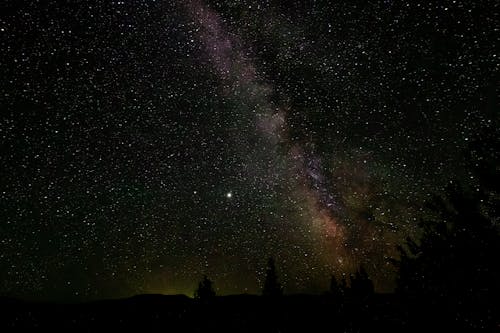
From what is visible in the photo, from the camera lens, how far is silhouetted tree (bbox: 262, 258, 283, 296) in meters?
39.5

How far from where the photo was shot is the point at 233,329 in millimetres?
25891

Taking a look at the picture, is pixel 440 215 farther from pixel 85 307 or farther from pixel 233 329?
pixel 85 307

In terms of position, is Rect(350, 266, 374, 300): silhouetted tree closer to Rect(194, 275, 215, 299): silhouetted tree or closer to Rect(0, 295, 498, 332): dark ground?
Rect(0, 295, 498, 332): dark ground

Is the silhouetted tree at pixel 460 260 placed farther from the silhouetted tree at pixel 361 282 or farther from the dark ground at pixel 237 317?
the silhouetted tree at pixel 361 282

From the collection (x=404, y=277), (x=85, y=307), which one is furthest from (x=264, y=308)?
(x=404, y=277)

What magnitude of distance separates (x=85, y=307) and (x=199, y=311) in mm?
19787

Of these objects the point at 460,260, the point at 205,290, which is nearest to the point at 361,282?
the point at 205,290

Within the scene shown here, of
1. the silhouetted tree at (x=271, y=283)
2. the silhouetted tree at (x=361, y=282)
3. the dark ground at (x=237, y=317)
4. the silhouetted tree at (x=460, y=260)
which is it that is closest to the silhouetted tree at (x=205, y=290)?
the dark ground at (x=237, y=317)

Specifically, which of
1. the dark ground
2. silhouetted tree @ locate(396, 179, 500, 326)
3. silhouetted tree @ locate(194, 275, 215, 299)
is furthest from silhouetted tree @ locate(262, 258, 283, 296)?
silhouetted tree @ locate(396, 179, 500, 326)

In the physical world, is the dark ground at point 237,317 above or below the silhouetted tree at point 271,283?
below

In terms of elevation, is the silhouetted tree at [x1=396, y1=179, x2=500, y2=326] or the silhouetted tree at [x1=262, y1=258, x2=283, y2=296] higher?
the silhouetted tree at [x1=262, y1=258, x2=283, y2=296]

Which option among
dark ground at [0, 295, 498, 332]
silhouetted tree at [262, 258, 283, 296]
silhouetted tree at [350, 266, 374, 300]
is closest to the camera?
dark ground at [0, 295, 498, 332]

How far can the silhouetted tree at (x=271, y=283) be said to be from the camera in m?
39.5

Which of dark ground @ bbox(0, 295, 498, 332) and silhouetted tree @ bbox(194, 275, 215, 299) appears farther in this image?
silhouetted tree @ bbox(194, 275, 215, 299)
